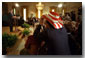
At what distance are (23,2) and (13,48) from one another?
835 mm

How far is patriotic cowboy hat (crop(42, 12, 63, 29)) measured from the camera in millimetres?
2234

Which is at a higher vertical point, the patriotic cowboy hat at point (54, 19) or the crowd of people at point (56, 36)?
the patriotic cowboy hat at point (54, 19)

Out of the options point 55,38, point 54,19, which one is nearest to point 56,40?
point 55,38

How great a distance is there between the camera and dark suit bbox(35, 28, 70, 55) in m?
2.21

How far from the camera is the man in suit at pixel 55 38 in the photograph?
2209 millimetres

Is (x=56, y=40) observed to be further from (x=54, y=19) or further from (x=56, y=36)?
(x=54, y=19)

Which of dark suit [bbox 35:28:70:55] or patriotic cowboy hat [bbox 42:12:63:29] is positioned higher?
patriotic cowboy hat [bbox 42:12:63:29]

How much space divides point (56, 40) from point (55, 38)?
0.13 feet

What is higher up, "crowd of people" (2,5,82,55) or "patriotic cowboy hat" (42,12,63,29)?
"patriotic cowboy hat" (42,12,63,29)

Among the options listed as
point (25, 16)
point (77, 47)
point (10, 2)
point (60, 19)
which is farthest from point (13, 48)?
point (77, 47)

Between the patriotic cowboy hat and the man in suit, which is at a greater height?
the patriotic cowboy hat

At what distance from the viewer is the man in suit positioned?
2209 mm

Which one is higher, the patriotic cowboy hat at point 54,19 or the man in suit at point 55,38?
the patriotic cowboy hat at point 54,19

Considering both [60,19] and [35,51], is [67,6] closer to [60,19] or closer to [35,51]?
[60,19]
